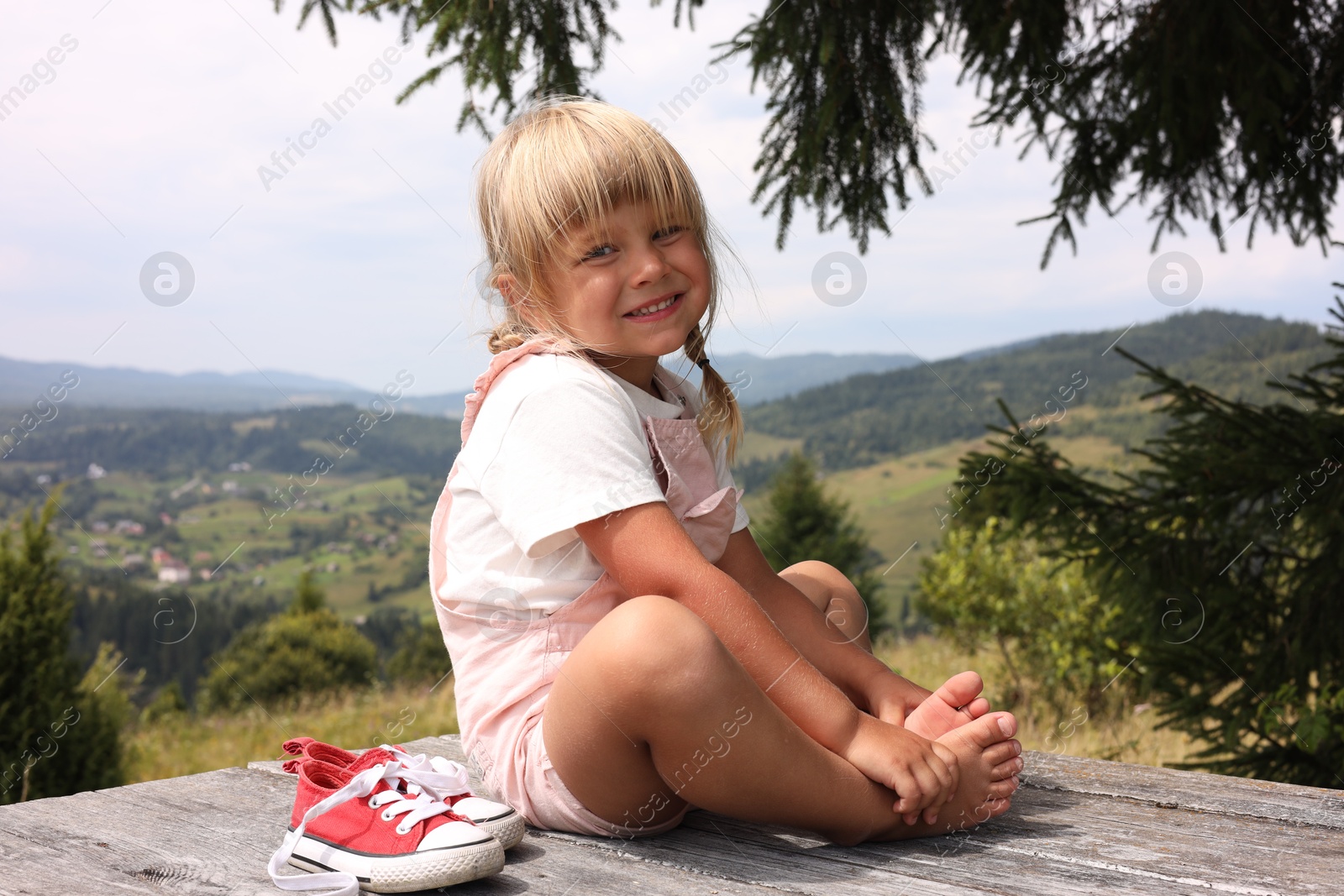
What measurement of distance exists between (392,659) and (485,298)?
1846 cm

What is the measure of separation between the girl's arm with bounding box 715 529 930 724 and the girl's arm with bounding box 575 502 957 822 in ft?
1.27

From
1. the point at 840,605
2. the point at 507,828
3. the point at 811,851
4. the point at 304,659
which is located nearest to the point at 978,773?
the point at 811,851

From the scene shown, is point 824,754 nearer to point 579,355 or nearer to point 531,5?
point 579,355

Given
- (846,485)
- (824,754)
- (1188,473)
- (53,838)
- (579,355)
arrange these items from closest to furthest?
(824,754) → (53,838) → (579,355) → (1188,473) → (846,485)

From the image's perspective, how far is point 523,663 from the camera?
64.8 inches

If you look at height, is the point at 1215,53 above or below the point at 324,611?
above

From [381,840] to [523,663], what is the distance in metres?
0.36

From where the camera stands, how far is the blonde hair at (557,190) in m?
1.70

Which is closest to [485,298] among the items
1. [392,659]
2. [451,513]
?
[451,513]

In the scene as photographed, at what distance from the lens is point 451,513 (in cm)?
174

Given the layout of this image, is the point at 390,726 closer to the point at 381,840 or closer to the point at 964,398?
the point at 381,840

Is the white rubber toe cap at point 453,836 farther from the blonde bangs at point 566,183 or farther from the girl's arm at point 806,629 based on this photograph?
the blonde bangs at point 566,183

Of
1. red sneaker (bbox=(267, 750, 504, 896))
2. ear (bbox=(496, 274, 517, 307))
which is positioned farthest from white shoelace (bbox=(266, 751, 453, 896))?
ear (bbox=(496, 274, 517, 307))

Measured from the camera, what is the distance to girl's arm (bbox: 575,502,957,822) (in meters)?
1.50
